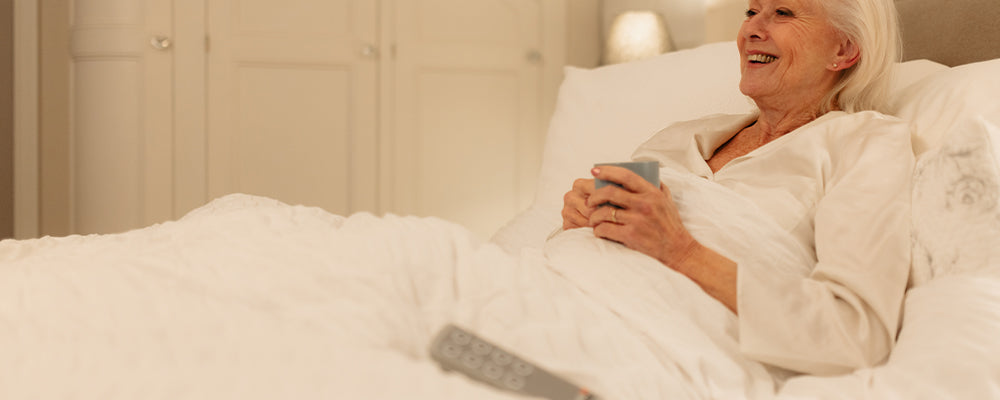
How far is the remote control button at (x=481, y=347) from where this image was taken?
75 centimetres

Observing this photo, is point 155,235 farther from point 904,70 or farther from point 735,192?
point 904,70

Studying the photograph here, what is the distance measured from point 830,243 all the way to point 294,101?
2.21 m

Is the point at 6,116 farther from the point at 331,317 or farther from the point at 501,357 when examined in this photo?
the point at 501,357

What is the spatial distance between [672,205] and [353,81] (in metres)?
2.04

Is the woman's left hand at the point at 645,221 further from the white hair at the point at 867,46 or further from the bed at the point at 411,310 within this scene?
the white hair at the point at 867,46

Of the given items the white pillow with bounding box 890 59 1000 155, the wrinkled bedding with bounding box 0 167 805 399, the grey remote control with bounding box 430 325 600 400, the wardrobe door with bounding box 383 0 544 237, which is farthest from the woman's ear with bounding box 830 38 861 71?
the wardrobe door with bounding box 383 0 544 237

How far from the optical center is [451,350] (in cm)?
75

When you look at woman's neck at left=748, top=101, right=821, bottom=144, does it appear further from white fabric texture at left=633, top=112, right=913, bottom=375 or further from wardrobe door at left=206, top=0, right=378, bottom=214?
wardrobe door at left=206, top=0, right=378, bottom=214

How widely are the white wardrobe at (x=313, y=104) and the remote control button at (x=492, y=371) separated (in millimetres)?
2302

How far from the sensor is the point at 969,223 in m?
0.96

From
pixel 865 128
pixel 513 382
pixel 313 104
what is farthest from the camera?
pixel 313 104

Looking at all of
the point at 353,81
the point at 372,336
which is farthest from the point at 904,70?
the point at 353,81

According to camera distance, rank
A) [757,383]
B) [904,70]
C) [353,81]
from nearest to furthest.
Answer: [757,383], [904,70], [353,81]

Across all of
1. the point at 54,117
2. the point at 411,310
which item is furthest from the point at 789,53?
the point at 54,117
